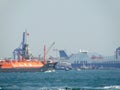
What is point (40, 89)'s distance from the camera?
8269 cm

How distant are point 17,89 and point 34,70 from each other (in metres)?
116

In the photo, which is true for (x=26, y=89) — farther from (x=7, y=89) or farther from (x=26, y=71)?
(x=26, y=71)

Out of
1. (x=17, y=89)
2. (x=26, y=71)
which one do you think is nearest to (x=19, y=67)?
(x=26, y=71)

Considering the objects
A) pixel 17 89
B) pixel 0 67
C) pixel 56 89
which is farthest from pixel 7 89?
pixel 0 67

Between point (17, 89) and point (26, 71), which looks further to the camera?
point (26, 71)

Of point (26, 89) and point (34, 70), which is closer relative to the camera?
point (26, 89)

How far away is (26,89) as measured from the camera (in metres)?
82.8

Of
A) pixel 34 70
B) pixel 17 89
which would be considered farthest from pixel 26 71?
pixel 17 89

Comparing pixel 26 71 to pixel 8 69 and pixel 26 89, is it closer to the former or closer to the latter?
pixel 8 69

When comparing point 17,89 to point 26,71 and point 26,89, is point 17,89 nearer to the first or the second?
point 26,89

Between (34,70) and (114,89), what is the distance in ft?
399

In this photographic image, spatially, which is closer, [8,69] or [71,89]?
[71,89]

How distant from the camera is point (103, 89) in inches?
3187

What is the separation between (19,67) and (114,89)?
122561 mm
